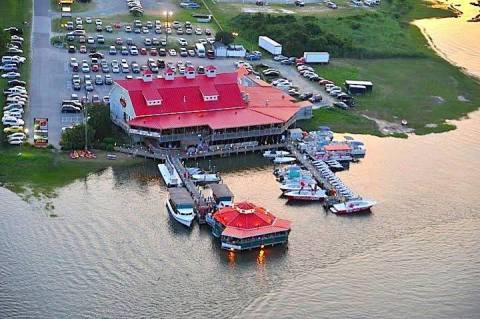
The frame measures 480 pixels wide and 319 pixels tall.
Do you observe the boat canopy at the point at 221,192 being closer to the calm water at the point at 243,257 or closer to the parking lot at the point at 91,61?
the calm water at the point at 243,257

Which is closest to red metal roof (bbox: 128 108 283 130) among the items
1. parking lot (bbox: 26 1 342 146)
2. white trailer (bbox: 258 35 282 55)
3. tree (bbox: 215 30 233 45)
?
parking lot (bbox: 26 1 342 146)

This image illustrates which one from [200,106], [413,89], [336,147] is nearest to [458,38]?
[413,89]

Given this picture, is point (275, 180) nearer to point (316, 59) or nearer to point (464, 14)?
point (316, 59)

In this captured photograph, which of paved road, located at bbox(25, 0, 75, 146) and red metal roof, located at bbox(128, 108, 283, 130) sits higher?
red metal roof, located at bbox(128, 108, 283, 130)

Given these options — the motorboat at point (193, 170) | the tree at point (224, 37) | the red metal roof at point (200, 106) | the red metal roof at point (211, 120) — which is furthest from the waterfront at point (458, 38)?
the motorboat at point (193, 170)

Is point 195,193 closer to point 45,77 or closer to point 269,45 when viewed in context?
point 45,77

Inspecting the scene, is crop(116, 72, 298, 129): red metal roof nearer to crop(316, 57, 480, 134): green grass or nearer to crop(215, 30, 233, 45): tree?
crop(316, 57, 480, 134): green grass

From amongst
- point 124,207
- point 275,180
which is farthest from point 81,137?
point 275,180
